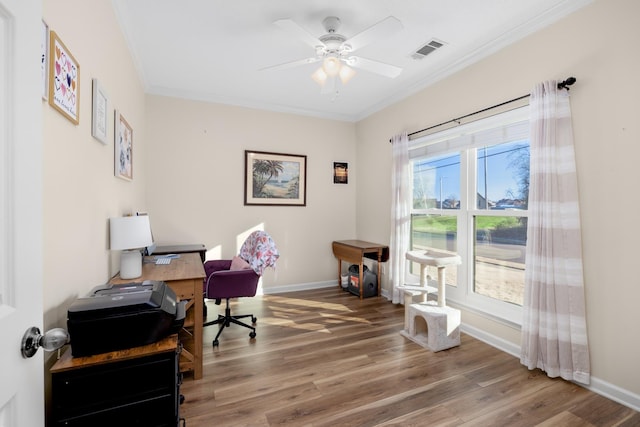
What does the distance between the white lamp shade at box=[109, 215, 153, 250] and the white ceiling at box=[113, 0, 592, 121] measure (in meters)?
1.55

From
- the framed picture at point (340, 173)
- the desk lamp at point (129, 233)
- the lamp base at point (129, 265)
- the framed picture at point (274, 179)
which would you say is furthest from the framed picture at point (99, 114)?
the framed picture at point (340, 173)

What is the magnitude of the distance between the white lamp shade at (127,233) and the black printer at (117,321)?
1.85 feet

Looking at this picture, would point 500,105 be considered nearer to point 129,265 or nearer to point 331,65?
point 331,65

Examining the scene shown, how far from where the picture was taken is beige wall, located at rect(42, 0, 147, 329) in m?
1.23

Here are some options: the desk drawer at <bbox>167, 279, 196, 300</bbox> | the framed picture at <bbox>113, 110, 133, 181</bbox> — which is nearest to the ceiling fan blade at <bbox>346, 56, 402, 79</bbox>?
the framed picture at <bbox>113, 110, 133, 181</bbox>

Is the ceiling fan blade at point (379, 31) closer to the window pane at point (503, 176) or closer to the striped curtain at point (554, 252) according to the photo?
the striped curtain at point (554, 252)

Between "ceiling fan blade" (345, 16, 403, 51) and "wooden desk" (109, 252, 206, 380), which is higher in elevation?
"ceiling fan blade" (345, 16, 403, 51)

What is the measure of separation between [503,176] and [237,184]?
3126 millimetres

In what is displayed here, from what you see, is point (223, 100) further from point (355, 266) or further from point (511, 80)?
point (511, 80)

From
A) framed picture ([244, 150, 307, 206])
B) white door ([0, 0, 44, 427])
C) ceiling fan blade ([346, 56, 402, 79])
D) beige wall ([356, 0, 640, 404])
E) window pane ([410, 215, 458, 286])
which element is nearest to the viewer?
white door ([0, 0, 44, 427])

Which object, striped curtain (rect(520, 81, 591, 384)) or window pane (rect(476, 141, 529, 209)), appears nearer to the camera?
striped curtain (rect(520, 81, 591, 384))

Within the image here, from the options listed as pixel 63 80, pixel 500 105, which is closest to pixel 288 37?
pixel 63 80

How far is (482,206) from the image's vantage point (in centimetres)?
299

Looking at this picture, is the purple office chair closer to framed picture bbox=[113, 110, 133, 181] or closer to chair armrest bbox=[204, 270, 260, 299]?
chair armrest bbox=[204, 270, 260, 299]
